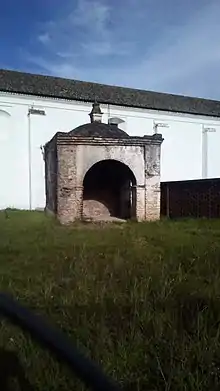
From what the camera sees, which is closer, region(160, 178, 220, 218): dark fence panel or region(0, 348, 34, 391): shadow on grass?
region(0, 348, 34, 391): shadow on grass

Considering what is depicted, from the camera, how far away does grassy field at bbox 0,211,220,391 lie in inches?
108

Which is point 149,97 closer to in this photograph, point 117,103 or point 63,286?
point 117,103

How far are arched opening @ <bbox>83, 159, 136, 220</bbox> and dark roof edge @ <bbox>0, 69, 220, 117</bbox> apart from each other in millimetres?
6764

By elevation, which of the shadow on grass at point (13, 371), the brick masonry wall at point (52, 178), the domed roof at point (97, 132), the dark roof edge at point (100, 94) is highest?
the dark roof edge at point (100, 94)

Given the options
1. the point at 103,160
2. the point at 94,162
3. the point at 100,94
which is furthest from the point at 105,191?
the point at 100,94

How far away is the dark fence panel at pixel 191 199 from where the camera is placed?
14797mm

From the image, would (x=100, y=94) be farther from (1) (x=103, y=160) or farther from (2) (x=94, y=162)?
(2) (x=94, y=162)

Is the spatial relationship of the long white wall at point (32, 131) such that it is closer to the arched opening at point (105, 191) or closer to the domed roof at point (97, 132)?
the arched opening at point (105, 191)

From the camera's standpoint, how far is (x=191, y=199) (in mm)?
15844

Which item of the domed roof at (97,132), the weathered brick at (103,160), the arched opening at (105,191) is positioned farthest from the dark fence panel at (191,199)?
the domed roof at (97,132)

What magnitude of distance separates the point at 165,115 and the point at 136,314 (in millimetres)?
24020

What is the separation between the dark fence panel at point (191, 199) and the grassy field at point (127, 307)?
659 cm

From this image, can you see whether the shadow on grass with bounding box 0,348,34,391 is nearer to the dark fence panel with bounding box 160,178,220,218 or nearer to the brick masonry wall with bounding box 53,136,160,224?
the brick masonry wall with bounding box 53,136,160,224

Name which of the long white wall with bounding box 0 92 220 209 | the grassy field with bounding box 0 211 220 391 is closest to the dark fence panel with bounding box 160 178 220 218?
the grassy field with bounding box 0 211 220 391
